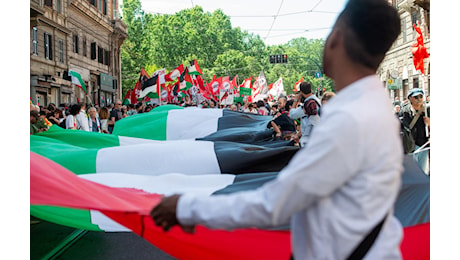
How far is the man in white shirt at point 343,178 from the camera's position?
5.44 ft

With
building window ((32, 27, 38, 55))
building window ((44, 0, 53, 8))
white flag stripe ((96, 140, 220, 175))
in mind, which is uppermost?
building window ((44, 0, 53, 8))

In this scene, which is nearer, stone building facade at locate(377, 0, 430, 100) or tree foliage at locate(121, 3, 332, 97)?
stone building facade at locate(377, 0, 430, 100)

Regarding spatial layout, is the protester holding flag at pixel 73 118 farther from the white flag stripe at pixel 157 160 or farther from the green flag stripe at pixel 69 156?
the white flag stripe at pixel 157 160

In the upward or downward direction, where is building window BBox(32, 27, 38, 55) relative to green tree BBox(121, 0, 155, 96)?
downward

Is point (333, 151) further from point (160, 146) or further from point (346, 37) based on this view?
point (160, 146)

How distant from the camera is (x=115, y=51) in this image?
162ft

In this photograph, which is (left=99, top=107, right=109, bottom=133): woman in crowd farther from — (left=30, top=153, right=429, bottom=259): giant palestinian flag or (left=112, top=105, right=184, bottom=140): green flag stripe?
(left=30, top=153, right=429, bottom=259): giant palestinian flag

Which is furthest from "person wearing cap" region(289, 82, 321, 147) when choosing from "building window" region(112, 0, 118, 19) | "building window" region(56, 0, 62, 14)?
"building window" region(112, 0, 118, 19)

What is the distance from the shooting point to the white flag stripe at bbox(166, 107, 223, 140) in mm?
9164

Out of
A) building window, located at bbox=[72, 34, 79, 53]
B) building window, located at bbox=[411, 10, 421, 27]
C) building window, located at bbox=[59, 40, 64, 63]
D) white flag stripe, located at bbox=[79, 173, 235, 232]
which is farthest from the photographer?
building window, located at bbox=[411, 10, 421, 27]

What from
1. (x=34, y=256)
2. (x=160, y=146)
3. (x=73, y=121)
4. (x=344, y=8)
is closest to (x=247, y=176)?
(x=160, y=146)

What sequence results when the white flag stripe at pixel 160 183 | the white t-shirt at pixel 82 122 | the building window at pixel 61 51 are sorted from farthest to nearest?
the building window at pixel 61 51 → the white t-shirt at pixel 82 122 → the white flag stripe at pixel 160 183

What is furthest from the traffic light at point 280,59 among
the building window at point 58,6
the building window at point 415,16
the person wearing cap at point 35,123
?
the person wearing cap at point 35,123

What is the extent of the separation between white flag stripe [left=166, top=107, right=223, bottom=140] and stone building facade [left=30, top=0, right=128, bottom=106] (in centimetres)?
1114
